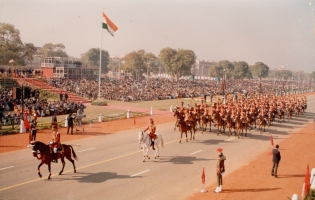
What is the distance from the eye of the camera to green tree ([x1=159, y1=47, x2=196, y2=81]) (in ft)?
303

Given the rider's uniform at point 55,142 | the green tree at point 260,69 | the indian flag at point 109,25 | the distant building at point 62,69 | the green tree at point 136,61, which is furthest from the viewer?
the green tree at point 260,69

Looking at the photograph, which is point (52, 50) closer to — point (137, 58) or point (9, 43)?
point (137, 58)

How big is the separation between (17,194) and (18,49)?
195 feet

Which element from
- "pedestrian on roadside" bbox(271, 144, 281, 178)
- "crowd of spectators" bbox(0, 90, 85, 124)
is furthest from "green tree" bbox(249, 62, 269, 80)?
"pedestrian on roadside" bbox(271, 144, 281, 178)

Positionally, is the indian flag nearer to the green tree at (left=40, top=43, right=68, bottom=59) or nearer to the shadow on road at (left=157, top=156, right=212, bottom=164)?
the shadow on road at (left=157, top=156, right=212, bottom=164)

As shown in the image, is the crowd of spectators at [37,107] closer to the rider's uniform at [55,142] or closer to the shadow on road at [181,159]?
the shadow on road at [181,159]

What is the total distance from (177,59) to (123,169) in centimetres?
7971

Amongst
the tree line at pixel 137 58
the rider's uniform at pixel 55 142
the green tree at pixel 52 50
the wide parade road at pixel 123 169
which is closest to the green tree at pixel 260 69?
the tree line at pixel 137 58

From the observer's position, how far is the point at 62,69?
60562mm

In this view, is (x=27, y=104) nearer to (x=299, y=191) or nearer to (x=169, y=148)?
(x=169, y=148)

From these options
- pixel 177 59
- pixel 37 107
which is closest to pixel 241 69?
pixel 177 59

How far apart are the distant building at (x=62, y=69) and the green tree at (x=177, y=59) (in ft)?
111

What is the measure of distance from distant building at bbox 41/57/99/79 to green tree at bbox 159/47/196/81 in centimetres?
3390

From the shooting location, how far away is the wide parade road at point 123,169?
12462mm
